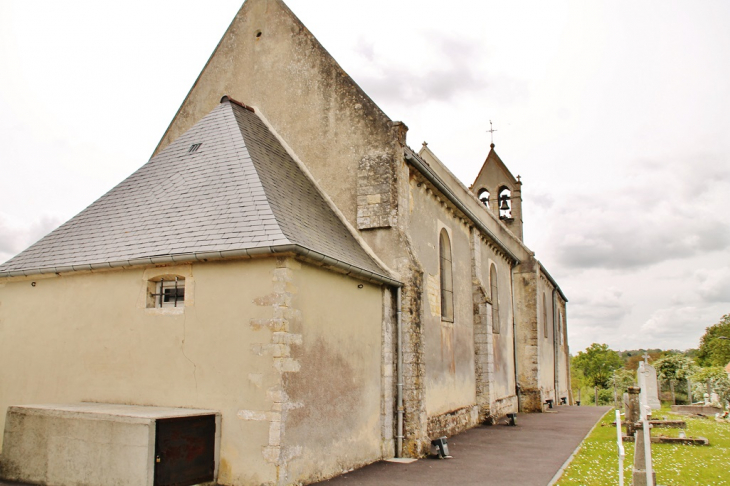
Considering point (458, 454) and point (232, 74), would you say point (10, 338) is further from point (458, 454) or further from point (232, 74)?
point (458, 454)

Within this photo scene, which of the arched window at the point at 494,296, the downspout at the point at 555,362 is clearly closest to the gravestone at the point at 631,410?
the arched window at the point at 494,296

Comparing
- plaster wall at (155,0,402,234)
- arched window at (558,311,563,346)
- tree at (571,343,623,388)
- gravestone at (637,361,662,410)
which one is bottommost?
tree at (571,343,623,388)

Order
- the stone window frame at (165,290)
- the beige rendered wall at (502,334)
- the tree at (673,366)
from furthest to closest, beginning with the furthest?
the tree at (673,366), the beige rendered wall at (502,334), the stone window frame at (165,290)

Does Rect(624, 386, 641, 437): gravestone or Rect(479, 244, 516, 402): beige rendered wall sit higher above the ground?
Rect(479, 244, 516, 402): beige rendered wall

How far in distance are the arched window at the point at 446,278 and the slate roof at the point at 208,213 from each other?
4097 millimetres

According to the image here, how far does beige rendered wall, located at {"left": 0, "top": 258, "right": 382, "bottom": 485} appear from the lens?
7715 mm

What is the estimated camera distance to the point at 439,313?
13555 millimetres

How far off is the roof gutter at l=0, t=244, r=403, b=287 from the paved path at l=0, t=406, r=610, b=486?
3255mm

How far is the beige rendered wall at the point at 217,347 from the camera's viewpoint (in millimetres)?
7715

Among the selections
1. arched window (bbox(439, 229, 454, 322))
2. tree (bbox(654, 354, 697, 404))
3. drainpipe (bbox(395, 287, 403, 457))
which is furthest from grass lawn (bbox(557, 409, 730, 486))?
tree (bbox(654, 354, 697, 404))

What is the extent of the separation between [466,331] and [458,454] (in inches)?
206

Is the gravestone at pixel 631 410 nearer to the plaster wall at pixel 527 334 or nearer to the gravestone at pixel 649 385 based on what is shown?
the gravestone at pixel 649 385

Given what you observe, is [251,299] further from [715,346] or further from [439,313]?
[715,346]

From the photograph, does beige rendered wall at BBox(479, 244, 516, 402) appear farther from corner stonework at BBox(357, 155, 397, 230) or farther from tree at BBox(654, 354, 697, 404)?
tree at BBox(654, 354, 697, 404)
